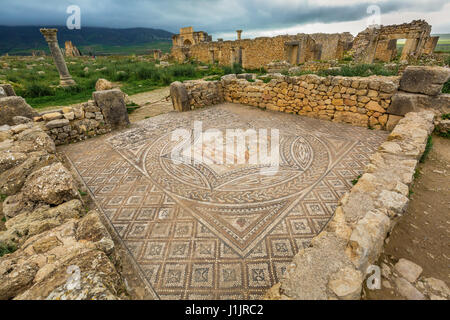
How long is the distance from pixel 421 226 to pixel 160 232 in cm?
298

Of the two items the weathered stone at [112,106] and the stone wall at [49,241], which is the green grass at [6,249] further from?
the weathered stone at [112,106]

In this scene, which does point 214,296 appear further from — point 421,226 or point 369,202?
point 421,226

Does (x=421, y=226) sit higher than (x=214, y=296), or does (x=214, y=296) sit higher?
(x=421, y=226)

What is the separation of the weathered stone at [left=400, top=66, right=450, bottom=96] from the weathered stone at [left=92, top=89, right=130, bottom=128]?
22.3ft

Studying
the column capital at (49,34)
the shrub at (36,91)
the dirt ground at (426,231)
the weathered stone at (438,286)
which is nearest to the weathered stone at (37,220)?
the dirt ground at (426,231)

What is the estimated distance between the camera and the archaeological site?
1616 millimetres

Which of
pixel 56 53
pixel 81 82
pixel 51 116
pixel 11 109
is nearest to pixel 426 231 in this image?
pixel 51 116

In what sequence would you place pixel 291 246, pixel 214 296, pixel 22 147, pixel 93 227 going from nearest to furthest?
pixel 214 296 < pixel 93 227 < pixel 291 246 < pixel 22 147

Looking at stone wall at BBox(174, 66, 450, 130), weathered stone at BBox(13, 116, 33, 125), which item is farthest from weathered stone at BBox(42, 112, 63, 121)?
stone wall at BBox(174, 66, 450, 130)

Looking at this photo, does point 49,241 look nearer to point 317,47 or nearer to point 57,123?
point 57,123

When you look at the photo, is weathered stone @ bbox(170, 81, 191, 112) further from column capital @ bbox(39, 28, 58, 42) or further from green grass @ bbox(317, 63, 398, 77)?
column capital @ bbox(39, 28, 58, 42)

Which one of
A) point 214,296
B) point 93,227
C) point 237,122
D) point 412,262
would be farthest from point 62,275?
point 237,122

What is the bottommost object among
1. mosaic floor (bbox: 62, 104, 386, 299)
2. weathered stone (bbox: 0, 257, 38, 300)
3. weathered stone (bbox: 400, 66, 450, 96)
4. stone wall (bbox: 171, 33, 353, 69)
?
mosaic floor (bbox: 62, 104, 386, 299)

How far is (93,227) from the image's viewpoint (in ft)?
6.72
